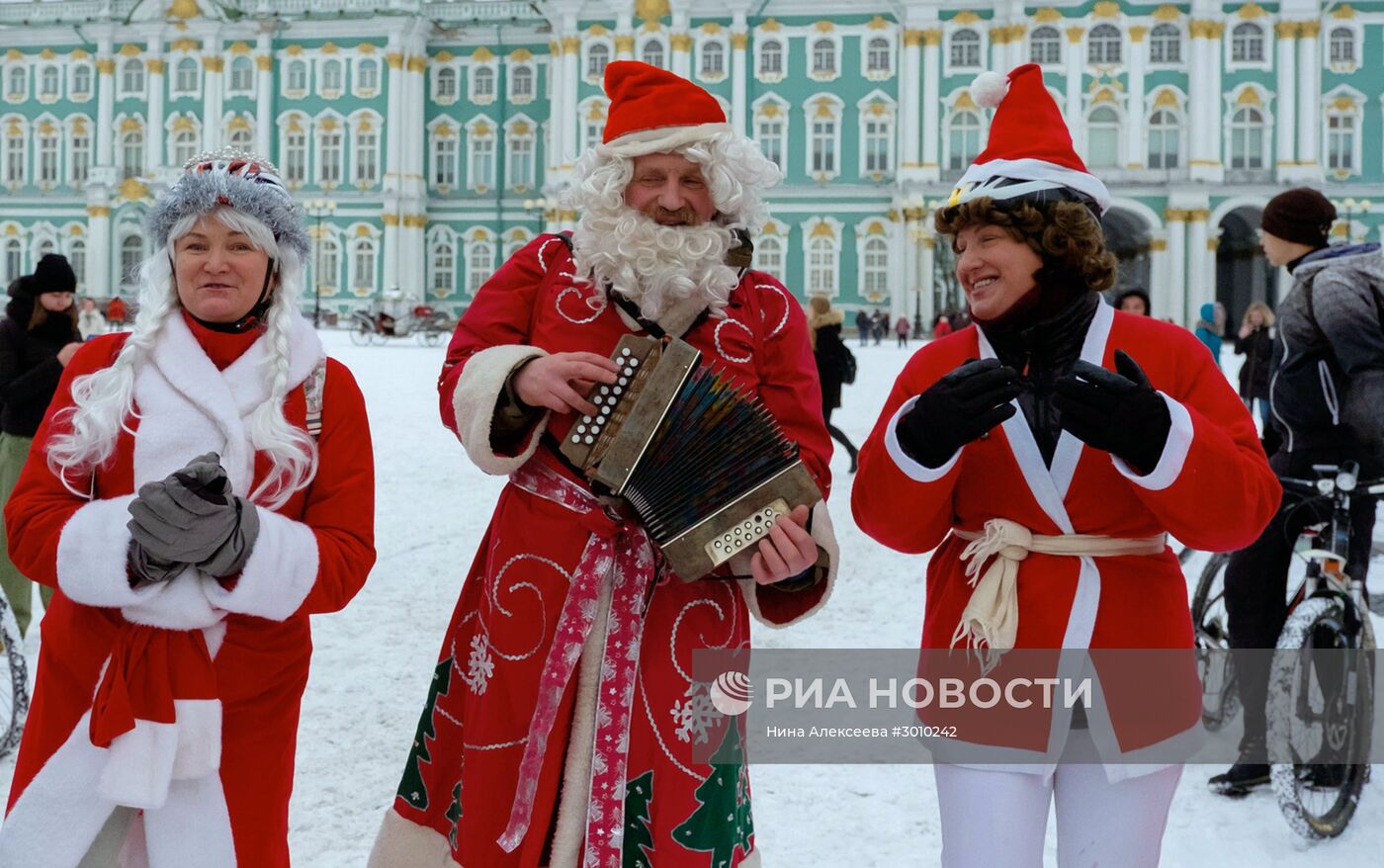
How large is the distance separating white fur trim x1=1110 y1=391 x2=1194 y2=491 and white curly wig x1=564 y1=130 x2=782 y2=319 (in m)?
0.76

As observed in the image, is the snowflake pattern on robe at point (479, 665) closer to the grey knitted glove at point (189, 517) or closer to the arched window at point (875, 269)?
the grey knitted glove at point (189, 517)

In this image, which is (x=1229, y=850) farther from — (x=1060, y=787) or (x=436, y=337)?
(x=436, y=337)

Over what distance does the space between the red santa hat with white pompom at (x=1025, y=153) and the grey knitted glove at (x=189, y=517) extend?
116cm

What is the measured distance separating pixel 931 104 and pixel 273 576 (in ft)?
110

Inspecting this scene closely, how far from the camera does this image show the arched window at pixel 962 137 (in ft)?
108

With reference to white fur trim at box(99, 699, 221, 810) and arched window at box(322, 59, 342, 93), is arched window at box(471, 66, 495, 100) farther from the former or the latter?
white fur trim at box(99, 699, 221, 810)

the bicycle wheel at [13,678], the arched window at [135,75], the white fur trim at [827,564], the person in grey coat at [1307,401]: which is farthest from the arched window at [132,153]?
the white fur trim at [827,564]

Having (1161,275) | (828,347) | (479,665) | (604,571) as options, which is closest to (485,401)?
(604,571)

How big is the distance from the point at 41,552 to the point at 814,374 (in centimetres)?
126

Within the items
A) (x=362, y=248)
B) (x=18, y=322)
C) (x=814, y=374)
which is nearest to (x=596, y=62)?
(x=362, y=248)

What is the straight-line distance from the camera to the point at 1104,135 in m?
32.9

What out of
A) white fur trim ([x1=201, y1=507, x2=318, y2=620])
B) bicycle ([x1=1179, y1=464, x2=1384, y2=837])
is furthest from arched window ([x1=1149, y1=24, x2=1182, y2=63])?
white fur trim ([x1=201, y1=507, x2=318, y2=620])

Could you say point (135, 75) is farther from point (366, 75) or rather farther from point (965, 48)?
point (965, 48)

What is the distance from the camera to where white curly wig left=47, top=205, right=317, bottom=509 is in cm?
186
